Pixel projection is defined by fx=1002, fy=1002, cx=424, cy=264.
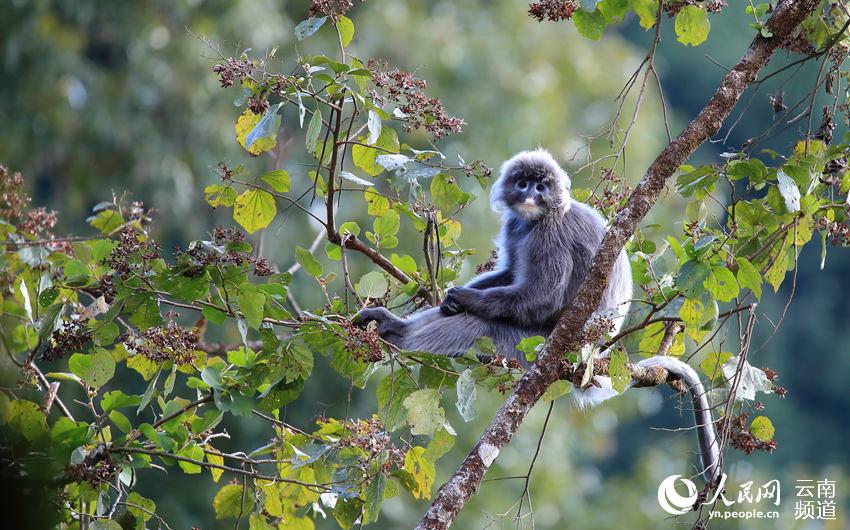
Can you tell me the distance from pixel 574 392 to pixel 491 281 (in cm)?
79

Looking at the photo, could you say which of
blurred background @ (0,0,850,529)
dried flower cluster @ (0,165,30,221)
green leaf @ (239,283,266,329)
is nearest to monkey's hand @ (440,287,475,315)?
green leaf @ (239,283,266,329)

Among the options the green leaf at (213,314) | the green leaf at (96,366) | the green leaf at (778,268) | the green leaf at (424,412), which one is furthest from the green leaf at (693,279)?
the green leaf at (96,366)

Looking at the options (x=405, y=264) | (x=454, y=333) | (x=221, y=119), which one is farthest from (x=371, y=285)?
(x=221, y=119)

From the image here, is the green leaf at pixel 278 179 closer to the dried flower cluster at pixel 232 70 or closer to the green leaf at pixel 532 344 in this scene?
the dried flower cluster at pixel 232 70

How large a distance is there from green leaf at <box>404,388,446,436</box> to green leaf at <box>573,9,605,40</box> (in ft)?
4.63

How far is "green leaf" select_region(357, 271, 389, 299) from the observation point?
375 centimetres

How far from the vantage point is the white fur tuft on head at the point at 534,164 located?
4.76 m

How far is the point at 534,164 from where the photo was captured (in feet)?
15.9

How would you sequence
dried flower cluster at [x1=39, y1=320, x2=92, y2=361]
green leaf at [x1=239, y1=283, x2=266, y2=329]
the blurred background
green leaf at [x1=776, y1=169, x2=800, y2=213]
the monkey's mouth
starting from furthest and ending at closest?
the blurred background → the monkey's mouth → green leaf at [x1=776, y1=169, x2=800, y2=213] → green leaf at [x1=239, y1=283, x2=266, y2=329] → dried flower cluster at [x1=39, y1=320, x2=92, y2=361]

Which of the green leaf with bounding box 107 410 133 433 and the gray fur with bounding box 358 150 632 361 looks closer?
the green leaf with bounding box 107 410 133 433

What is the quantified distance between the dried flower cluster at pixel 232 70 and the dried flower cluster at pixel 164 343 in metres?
0.74

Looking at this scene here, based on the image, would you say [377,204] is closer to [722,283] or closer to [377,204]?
[377,204]

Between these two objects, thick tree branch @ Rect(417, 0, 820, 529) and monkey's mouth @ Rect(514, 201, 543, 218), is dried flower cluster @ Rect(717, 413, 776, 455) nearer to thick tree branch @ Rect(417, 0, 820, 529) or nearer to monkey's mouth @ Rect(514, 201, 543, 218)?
thick tree branch @ Rect(417, 0, 820, 529)

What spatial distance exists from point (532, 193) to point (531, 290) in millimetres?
488
